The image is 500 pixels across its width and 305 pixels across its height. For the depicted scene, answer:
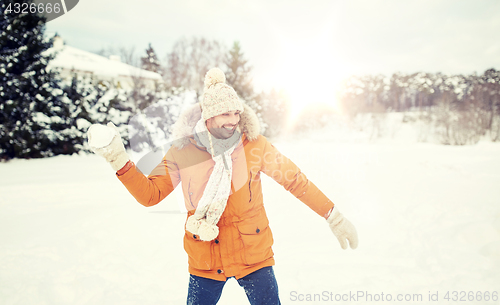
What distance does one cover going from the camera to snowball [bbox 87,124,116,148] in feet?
4.27

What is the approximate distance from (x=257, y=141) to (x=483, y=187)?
220 inches

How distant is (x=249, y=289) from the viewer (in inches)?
64.0

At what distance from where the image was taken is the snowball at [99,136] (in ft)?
4.27

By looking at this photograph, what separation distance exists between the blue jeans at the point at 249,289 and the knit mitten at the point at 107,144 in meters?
0.88

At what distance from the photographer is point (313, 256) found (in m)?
3.21

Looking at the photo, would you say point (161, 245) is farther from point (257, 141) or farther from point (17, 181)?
point (17, 181)

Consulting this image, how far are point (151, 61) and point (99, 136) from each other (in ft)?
118

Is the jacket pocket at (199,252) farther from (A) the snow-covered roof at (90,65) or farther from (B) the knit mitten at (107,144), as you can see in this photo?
(A) the snow-covered roof at (90,65)

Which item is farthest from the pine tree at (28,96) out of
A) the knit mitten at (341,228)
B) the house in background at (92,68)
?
the knit mitten at (341,228)

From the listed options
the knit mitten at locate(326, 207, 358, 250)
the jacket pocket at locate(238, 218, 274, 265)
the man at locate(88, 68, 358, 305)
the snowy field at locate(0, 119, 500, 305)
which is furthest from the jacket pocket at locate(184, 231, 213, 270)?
the snowy field at locate(0, 119, 500, 305)

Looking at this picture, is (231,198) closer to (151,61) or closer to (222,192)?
(222,192)

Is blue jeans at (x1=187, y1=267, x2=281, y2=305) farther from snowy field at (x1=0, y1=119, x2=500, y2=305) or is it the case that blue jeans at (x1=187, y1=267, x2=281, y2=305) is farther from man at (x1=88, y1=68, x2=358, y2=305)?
snowy field at (x1=0, y1=119, x2=500, y2=305)

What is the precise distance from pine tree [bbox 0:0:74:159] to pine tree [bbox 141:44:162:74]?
2238 centimetres

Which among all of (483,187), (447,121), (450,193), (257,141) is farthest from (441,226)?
(447,121)
